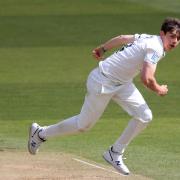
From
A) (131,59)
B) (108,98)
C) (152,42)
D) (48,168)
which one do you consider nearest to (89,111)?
(108,98)

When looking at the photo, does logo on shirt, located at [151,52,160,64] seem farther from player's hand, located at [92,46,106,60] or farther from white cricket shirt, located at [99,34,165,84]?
player's hand, located at [92,46,106,60]

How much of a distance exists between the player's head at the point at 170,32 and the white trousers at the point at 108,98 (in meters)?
0.77

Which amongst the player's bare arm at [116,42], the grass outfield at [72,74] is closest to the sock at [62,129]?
the player's bare arm at [116,42]

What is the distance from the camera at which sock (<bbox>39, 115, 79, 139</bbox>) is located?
433 inches

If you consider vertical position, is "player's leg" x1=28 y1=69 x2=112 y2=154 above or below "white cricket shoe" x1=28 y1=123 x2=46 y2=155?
above

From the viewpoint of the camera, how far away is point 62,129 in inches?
→ 438

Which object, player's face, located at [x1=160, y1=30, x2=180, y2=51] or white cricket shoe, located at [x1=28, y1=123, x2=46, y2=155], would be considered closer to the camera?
player's face, located at [x1=160, y1=30, x2=180, y2=51]

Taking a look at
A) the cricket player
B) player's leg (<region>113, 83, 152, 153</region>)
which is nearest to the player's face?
the cricket player

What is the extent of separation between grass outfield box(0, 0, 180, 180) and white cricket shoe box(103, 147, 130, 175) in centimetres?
46

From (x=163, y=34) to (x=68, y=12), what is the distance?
25.0 metres

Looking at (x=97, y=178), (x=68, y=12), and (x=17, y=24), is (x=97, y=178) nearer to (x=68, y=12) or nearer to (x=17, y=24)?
(x=17, y=24)

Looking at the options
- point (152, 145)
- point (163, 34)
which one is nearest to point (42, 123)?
point (152, 145)

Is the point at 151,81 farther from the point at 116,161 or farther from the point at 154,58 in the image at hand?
the point at 116,161

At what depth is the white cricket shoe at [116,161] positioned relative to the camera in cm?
1077
